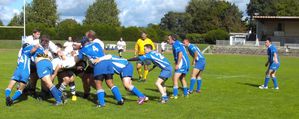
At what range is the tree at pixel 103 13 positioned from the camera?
9250cm

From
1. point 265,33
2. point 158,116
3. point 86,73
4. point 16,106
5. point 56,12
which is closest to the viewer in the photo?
point 158,116

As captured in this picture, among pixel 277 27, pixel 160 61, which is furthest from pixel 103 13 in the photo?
pixel 160 61

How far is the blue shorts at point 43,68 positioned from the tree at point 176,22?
350 feet

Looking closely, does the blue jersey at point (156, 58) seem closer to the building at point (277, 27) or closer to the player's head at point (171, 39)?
the player's head at point (171, 39)

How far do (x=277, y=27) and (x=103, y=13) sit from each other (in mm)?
37351

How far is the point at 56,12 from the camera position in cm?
7769

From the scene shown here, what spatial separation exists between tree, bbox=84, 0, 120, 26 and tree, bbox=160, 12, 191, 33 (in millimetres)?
28348

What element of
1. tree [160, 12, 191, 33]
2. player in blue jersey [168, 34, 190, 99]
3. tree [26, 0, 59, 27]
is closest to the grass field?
player in blue jersey [168, 34, 190, 99]

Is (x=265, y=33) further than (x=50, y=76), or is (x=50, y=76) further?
(x=265, y=33)

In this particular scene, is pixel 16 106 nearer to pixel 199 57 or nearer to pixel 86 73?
pixel 86 73

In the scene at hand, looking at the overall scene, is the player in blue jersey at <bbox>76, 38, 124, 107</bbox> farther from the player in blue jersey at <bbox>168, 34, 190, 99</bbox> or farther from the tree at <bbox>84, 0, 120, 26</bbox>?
the tree at <bbox>84, 0, 120, 26</bbox>

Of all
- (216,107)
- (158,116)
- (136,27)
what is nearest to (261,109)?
(216,107)

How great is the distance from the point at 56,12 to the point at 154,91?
66192 millimetres

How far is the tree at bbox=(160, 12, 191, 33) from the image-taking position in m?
121
